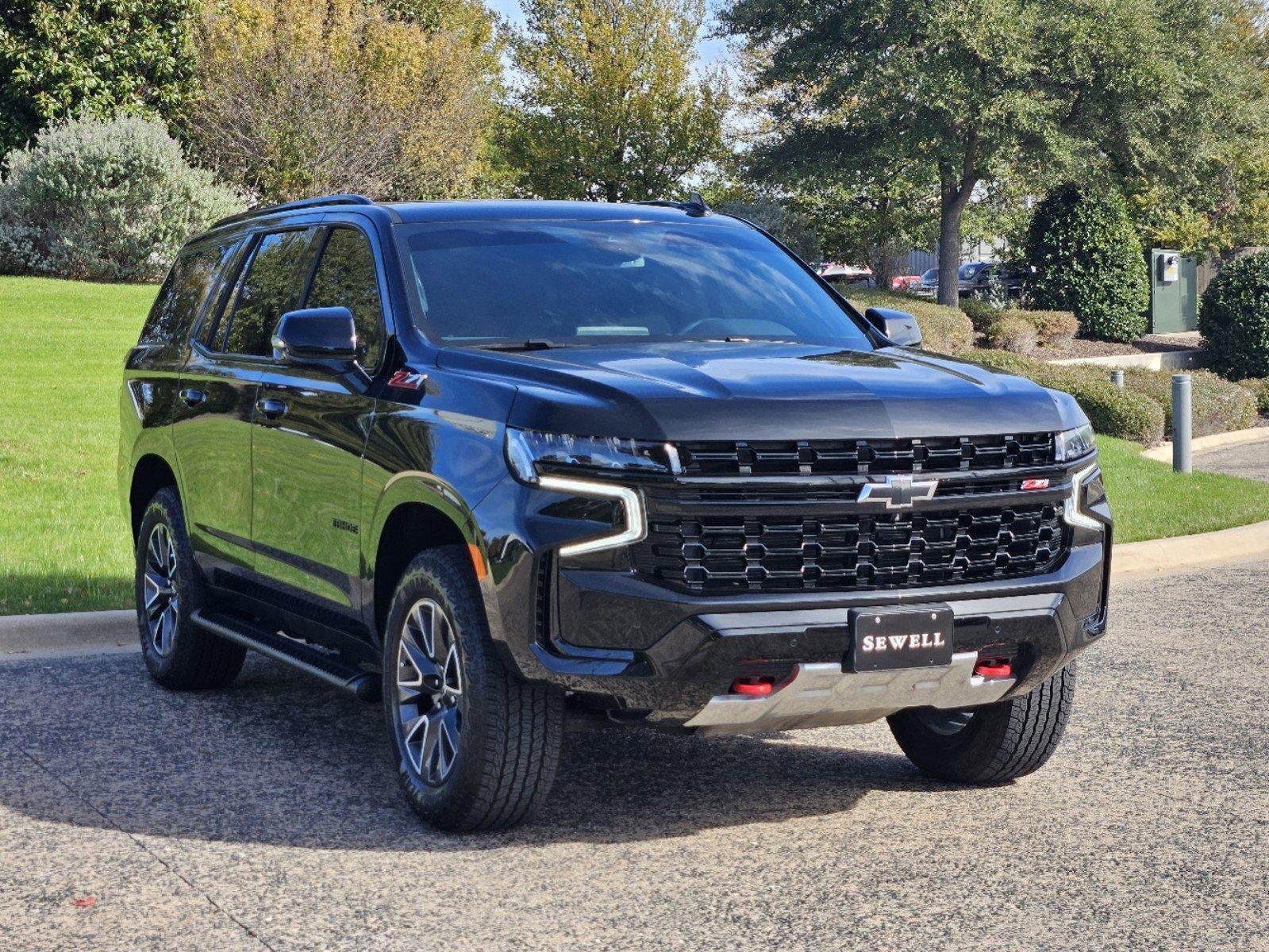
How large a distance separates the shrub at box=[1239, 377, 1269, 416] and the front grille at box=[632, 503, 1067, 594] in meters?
22.5

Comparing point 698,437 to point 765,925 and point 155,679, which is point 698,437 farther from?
point 155,679

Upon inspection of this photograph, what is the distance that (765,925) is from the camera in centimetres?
445

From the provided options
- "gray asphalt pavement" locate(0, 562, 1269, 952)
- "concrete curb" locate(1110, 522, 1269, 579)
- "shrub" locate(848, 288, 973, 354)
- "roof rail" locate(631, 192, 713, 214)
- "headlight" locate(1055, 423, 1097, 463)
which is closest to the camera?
"gray asphalt pavement" locate(0, 562, 1269, 952)

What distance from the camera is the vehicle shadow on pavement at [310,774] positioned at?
5.40 metres

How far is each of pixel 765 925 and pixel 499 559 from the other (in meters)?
1.26

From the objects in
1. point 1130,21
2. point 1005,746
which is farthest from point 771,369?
point 1130,21

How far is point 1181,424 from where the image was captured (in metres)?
16.4

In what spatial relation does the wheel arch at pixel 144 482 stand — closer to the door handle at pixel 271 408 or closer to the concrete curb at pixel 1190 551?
the door handle at pixel 271 408

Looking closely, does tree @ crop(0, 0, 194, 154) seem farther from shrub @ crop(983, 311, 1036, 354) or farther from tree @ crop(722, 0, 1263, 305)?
shrub @ crop(983, 311, 1036, 354)

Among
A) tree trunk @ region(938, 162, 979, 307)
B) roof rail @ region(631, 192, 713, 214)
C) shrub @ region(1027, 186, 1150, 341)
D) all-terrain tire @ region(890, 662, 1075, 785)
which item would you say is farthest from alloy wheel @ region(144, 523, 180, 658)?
shrub @ region(1027, 186, 1150, 341)

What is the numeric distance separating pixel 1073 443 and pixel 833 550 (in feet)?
3.34

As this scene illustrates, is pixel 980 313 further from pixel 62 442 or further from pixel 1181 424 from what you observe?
pixel 62 442

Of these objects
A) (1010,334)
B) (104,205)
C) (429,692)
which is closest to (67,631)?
(429,692)

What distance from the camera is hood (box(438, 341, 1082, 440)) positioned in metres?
4.71
